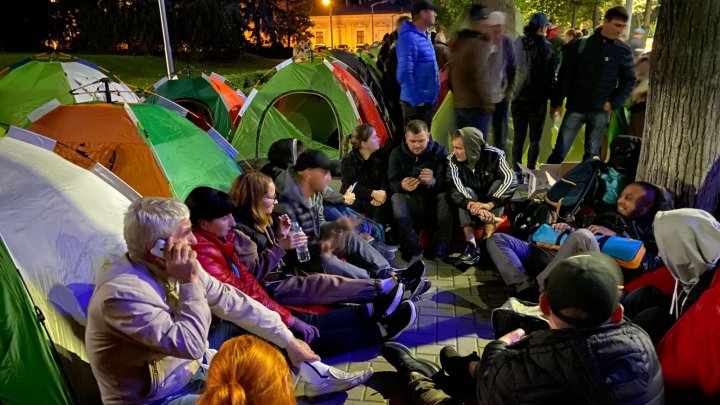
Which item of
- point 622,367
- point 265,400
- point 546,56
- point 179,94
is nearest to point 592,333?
point 622,367

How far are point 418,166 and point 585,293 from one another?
3.36 metres

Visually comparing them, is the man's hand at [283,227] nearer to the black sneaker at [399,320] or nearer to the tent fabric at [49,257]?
the black sneaker at [399,320]

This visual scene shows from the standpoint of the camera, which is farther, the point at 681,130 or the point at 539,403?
the point at 681,130

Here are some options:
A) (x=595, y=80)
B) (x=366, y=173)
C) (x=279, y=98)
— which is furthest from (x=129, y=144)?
(x=595, y=80)

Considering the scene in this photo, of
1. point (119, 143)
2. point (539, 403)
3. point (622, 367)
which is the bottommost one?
point (539, 403)

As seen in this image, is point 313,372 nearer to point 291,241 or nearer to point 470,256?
point 291,241

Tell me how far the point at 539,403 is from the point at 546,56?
5.36 meters

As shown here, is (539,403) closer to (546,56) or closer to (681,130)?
(681,130)

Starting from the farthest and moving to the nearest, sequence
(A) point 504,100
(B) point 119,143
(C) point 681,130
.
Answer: (A) point 504,100
(B) point 119,143
(C) point 681,130

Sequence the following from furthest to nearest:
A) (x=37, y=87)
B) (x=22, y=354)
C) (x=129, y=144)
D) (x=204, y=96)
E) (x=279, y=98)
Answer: (x=204, y=96)
(x=37, y=87)
(x=279, y=98)
(x=129, y=144)
(x=22, y=354)

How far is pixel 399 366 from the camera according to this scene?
3.01m

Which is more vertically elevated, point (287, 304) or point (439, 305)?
point (287, 304)

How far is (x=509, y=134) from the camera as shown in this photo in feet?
23.5

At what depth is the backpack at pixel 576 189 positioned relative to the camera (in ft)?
13.8
